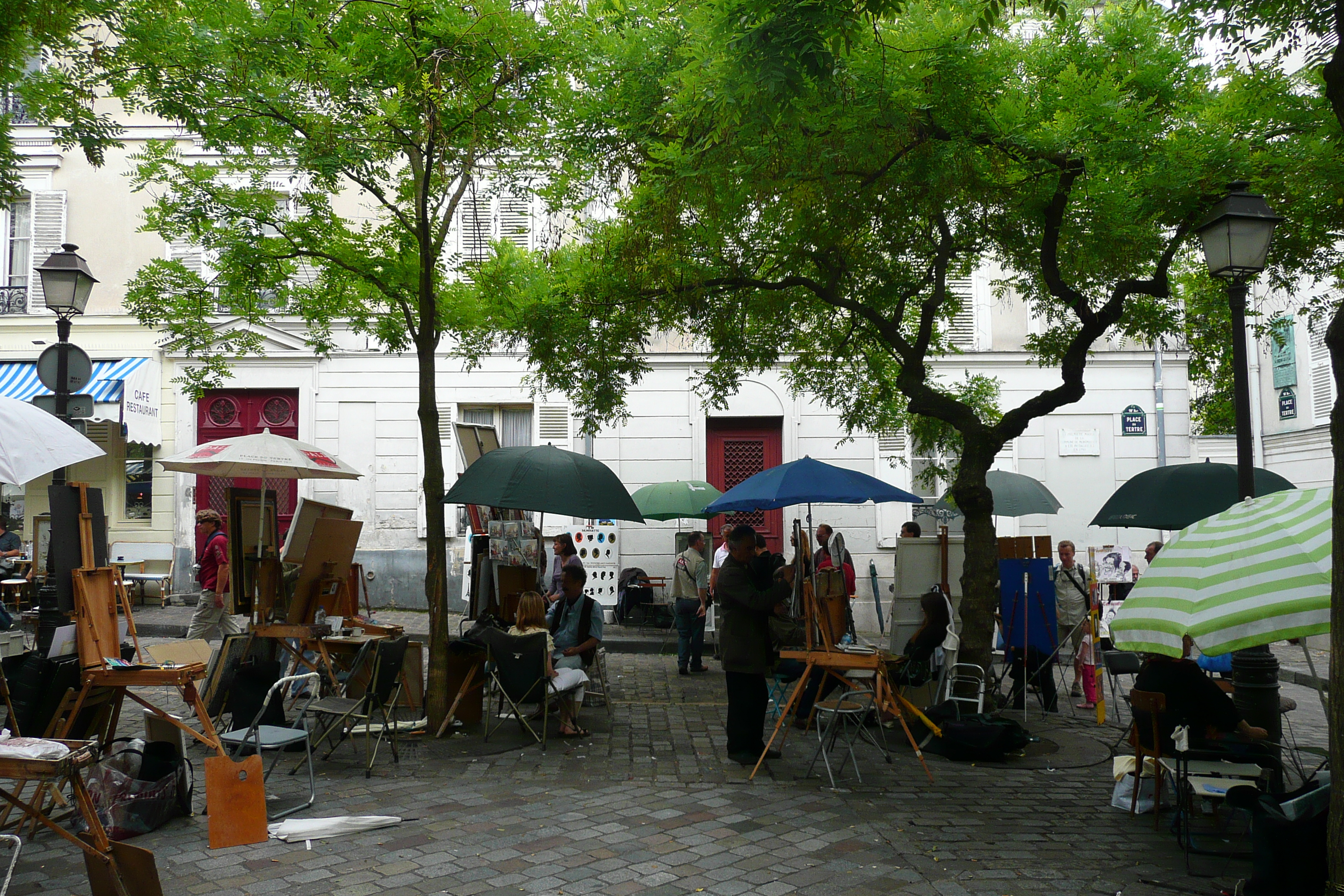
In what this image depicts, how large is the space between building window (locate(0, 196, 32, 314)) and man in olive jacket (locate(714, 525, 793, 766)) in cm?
1566

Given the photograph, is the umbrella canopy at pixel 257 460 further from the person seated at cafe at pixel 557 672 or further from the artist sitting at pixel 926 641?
the artist sitting at pixel 926 641

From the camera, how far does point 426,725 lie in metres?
7.96

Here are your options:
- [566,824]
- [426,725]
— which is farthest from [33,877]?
[426,725]

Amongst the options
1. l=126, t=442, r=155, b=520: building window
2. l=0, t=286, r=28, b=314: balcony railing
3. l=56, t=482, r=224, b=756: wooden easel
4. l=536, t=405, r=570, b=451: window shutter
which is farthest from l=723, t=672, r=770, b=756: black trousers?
l=0, t=286, r=28, b=314: balcony railing

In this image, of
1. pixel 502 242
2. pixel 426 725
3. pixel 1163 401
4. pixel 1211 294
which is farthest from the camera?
pixel 1163 401

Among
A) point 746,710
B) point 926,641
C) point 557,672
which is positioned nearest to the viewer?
point 746,710

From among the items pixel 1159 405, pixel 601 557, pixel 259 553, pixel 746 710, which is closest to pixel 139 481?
pixel 601 557

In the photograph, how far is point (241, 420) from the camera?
16828 mm

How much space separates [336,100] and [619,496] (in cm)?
419

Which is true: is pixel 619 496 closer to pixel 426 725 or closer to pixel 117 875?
pixel 426 725

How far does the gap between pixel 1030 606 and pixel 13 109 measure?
47.9 ft

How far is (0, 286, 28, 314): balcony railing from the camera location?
16.9 m

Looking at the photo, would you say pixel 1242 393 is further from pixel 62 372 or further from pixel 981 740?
pixel 62 372

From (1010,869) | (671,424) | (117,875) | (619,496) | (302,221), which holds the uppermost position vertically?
(302,221)
